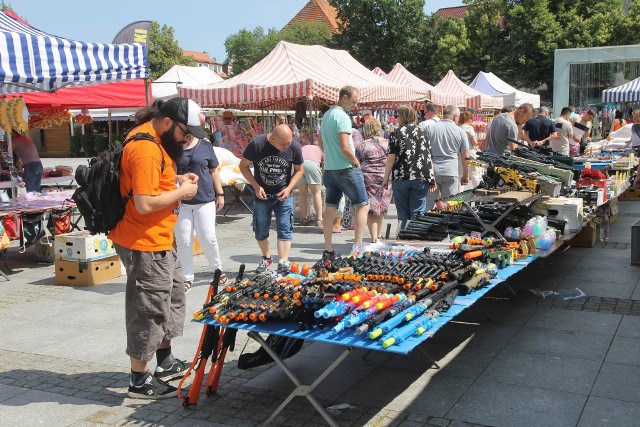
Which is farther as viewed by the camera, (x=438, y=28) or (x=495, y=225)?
(x=438, y=28)

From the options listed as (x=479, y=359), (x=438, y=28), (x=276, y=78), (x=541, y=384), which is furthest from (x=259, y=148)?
(x=438, y=28)

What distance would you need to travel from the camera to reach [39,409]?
13.1 feet

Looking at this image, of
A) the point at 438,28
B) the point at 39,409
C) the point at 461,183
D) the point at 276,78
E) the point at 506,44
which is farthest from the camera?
the point at 438,28

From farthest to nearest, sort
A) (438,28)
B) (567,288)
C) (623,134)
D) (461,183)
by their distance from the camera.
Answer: (438,28) < (623,134) < (461,183) < (567,288)

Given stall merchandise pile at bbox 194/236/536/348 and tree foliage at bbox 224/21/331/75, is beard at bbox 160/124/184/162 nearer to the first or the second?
stall merchandise pile at bbox 194/236/536/348

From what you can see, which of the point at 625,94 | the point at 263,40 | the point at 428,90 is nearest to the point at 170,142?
the point at 428,90

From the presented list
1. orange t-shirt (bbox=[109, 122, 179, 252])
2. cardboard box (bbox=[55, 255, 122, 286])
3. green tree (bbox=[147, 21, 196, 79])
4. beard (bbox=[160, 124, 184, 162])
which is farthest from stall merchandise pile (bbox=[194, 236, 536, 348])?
green tree (bbox=[147, 21, 196, 79])

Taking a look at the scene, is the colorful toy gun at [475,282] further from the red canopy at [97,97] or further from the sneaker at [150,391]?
the red canopy at [97,97]

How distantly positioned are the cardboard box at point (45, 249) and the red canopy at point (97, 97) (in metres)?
4.98

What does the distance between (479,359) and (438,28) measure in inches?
1484

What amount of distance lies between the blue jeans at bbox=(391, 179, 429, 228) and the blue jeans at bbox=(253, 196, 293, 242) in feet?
4.53

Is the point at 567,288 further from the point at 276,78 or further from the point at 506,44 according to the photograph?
the point at 506,44

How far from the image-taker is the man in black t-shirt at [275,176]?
655 cm

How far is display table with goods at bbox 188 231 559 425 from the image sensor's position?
3.46 m
